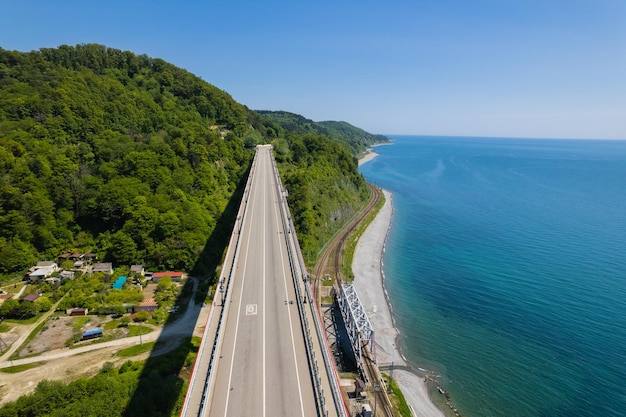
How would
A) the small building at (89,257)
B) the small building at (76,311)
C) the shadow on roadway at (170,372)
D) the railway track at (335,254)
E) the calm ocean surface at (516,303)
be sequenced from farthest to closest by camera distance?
the railway track at (335,254)
the small building at (89,257)
the small building at (76,311)
the calm ocean surface at (516,303)
the shadow on roadway at (170,372)

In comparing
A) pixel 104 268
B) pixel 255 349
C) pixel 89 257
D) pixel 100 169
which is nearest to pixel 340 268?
pixel 255 349

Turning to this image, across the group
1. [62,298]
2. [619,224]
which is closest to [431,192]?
[619,224]

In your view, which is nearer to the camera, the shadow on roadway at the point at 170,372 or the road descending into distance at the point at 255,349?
the road descending into distance at the point at 255,349

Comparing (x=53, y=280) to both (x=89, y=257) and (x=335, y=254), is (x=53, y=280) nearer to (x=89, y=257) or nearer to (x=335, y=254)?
(x=89, y=257)

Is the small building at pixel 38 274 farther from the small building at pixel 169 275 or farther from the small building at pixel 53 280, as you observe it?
the small building at pixel 169 275

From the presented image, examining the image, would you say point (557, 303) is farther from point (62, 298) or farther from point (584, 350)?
point (62, 298)

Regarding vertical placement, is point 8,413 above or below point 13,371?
above

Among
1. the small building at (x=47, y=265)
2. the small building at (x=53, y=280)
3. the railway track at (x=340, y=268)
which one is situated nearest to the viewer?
the railway track at (x=340, y=268)

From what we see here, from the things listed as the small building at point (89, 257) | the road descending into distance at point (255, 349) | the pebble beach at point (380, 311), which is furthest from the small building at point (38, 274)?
the pebble beach at point (380, 311)
